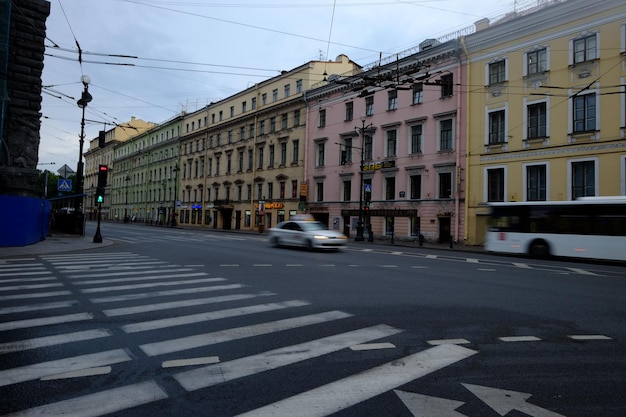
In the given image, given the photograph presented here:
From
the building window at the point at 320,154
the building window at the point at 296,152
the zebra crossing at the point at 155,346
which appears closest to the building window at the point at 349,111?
the building window at the point at 320,154

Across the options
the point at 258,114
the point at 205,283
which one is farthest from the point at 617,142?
the point at 258,114

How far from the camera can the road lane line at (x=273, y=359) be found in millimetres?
3770

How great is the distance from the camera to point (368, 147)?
36156 mm

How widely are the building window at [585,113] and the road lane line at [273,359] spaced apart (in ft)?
78.0

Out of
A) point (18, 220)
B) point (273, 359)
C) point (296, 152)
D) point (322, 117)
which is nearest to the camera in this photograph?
point (273, 359)

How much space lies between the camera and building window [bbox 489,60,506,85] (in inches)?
1081

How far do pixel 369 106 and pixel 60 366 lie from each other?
113 feet

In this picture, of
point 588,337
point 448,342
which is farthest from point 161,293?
point 588,337

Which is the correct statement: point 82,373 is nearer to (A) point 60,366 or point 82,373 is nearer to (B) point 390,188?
(A) point 60,366

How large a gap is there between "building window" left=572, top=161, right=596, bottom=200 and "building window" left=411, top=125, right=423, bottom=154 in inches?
426

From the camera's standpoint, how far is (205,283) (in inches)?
363

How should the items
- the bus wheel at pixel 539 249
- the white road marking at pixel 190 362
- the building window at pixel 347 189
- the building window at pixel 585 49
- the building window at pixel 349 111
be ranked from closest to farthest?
the white road marking at pixel 190 362
the bus wheel at pixel 539 249
the building window at pixel 585 49
the building window at pixel 347 189
the building window at pixel 349 111

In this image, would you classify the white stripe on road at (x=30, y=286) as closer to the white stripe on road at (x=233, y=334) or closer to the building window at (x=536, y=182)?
the white stripe on road at (x=233, y=334)

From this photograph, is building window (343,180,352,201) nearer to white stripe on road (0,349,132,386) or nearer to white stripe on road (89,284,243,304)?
white stripe on road (89,284,243,304)
